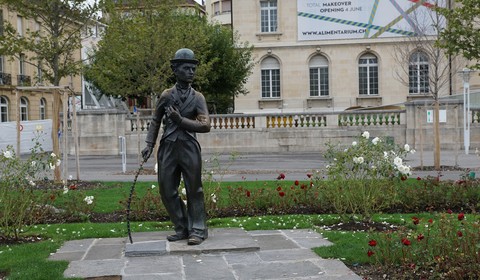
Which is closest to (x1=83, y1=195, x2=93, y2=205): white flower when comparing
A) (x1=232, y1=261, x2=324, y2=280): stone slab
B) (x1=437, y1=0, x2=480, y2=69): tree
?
(x1=232, y1=261, x2=324, y2=280): stone slab

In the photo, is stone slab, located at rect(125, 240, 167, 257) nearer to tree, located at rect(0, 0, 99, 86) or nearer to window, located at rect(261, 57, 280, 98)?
tree, located at rect(0, 0, 99, 86)

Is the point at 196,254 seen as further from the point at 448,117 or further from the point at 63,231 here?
the point at 448,117

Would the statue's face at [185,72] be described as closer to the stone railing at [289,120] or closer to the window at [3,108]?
the stone railing at [289,120]

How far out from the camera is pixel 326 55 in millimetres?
41156

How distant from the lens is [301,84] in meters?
41.7

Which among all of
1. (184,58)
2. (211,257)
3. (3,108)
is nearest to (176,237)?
(211,257)

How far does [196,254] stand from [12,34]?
13533mm

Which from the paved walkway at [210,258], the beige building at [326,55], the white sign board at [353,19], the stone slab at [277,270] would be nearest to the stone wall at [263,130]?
the beige building at [326,55]

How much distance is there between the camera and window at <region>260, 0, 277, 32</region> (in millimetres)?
41688

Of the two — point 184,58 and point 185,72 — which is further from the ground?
point 184,58

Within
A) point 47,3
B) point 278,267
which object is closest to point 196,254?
point 278,267

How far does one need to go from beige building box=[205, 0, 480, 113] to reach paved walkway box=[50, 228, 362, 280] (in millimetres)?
33349

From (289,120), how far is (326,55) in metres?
11.7

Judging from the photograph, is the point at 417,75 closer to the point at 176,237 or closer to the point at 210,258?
the point at 176,237
